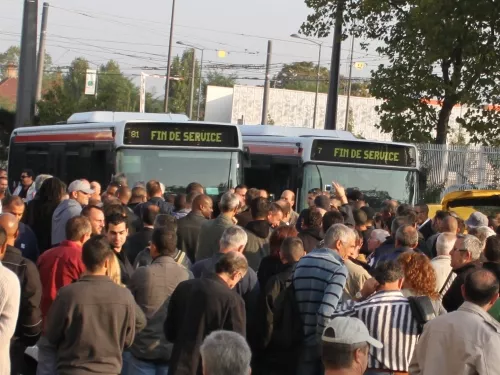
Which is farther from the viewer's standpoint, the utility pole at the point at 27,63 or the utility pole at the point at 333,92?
the utility pole at the point at 27,63

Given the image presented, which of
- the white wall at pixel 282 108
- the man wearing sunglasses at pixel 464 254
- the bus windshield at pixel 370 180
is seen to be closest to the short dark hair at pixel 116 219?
the man wearing sunglasses at pixel 464 254

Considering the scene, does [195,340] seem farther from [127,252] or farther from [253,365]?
[127,252]

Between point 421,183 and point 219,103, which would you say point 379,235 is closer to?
point 421,183

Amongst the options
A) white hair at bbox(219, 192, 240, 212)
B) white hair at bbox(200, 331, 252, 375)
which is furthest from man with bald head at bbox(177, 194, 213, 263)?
white hair at bbox(200, 331, 252, 375)

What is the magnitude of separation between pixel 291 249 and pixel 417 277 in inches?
57.6

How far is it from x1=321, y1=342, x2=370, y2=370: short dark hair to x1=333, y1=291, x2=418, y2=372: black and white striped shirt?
8.72ft

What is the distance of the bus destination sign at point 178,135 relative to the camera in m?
19.6

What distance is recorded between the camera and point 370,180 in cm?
2019

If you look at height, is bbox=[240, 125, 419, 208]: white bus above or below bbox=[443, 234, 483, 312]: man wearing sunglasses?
above

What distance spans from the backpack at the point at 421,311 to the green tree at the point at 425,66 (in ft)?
74.0

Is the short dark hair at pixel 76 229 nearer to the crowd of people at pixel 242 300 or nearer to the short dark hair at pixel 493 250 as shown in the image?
the crowd of people at pixel 242 300

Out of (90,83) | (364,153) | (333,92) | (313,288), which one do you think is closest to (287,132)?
(364,153)

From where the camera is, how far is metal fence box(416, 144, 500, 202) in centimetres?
3527

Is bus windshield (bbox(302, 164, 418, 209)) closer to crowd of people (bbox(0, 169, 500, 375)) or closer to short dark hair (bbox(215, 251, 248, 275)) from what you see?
crowd of people (bbox(0, 169, 500, 375))
